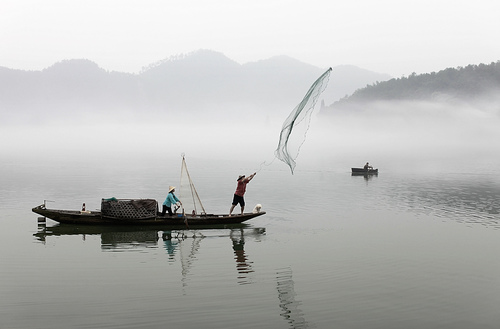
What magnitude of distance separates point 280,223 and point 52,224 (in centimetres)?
1409

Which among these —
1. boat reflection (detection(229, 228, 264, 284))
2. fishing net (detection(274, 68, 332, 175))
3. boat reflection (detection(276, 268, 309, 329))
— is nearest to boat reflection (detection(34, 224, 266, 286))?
boat reflection (detection(229, 228, 264, 284))

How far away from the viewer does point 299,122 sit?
84.8ft

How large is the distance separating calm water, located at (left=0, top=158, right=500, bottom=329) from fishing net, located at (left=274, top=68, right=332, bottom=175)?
4960 mm

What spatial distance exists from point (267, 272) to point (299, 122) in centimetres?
855

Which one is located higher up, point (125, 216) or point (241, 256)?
point (125, 216)

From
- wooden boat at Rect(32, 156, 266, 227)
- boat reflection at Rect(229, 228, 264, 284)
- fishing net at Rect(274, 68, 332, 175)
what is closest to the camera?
boat reflection at Rect(229, 228, 264, 284)

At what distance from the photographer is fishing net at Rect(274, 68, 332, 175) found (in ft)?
81.5

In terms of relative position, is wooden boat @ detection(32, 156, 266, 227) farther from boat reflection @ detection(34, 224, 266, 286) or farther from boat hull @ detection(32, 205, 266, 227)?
boat reflection @ detection(34, 224, 266, 286)

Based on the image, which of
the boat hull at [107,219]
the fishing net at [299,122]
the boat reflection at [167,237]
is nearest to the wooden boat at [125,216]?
the boat hull at [107,219]

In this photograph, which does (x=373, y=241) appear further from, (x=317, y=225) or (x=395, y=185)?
(x=395, y=185)

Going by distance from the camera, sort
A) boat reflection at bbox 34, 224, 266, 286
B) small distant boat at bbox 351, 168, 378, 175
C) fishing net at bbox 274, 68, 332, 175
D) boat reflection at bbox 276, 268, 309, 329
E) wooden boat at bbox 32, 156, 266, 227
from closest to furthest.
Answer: boat reflection at bbox 276, 268, 309, 329 < boat reflection at bbox 34, 224, 266, 286 < fishing net at bbox 274, 68, 332, 175 < wooden boat at bbox 32, 156, 266, 227 < small distant boat at bbox 351, 168, 378, 175

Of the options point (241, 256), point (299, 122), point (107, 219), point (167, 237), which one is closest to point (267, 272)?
point (241, 256)

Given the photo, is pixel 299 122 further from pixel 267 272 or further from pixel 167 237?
pixel 167 237

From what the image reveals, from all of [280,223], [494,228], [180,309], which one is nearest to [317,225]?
[280,223]
